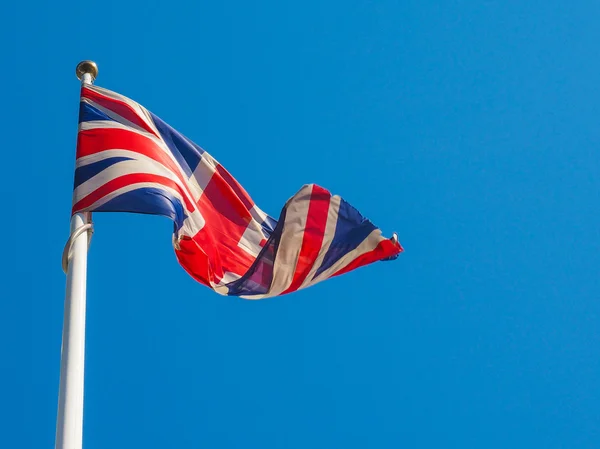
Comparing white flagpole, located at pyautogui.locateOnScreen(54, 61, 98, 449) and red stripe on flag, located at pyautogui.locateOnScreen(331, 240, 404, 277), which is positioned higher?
red stripe on flag, located at pyautogui.locateOnScreen(331, 240, 404, 277)

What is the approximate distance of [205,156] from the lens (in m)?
14.4

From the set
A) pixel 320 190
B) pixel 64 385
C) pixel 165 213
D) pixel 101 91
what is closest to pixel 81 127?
pixel 101 91

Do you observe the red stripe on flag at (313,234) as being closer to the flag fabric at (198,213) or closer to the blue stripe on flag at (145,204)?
the flag fabric at (198,213)

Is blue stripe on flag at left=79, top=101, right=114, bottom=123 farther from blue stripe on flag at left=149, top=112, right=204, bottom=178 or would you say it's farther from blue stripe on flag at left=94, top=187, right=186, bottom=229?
blue stripe on flag at left=94, top=187, right=186, bottom=229

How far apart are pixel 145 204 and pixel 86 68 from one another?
2.92m

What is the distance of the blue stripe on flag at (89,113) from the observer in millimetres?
12834

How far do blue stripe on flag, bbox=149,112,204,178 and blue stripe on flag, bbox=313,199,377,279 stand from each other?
2.64m

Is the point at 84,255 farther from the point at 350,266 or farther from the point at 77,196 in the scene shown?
the point at 350,266

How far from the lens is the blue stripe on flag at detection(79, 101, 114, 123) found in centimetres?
1283

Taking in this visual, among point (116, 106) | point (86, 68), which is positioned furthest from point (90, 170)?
point (86, 68)

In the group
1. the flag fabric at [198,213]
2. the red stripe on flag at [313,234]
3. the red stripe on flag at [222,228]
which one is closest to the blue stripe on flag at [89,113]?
the flag fabric at [198,213]

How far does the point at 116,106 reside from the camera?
42.8 ft

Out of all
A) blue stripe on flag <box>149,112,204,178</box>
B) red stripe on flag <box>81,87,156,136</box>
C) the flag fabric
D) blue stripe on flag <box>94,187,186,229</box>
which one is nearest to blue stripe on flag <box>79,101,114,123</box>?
the flag fabric

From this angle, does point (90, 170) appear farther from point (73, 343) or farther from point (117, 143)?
point (73, 343)
